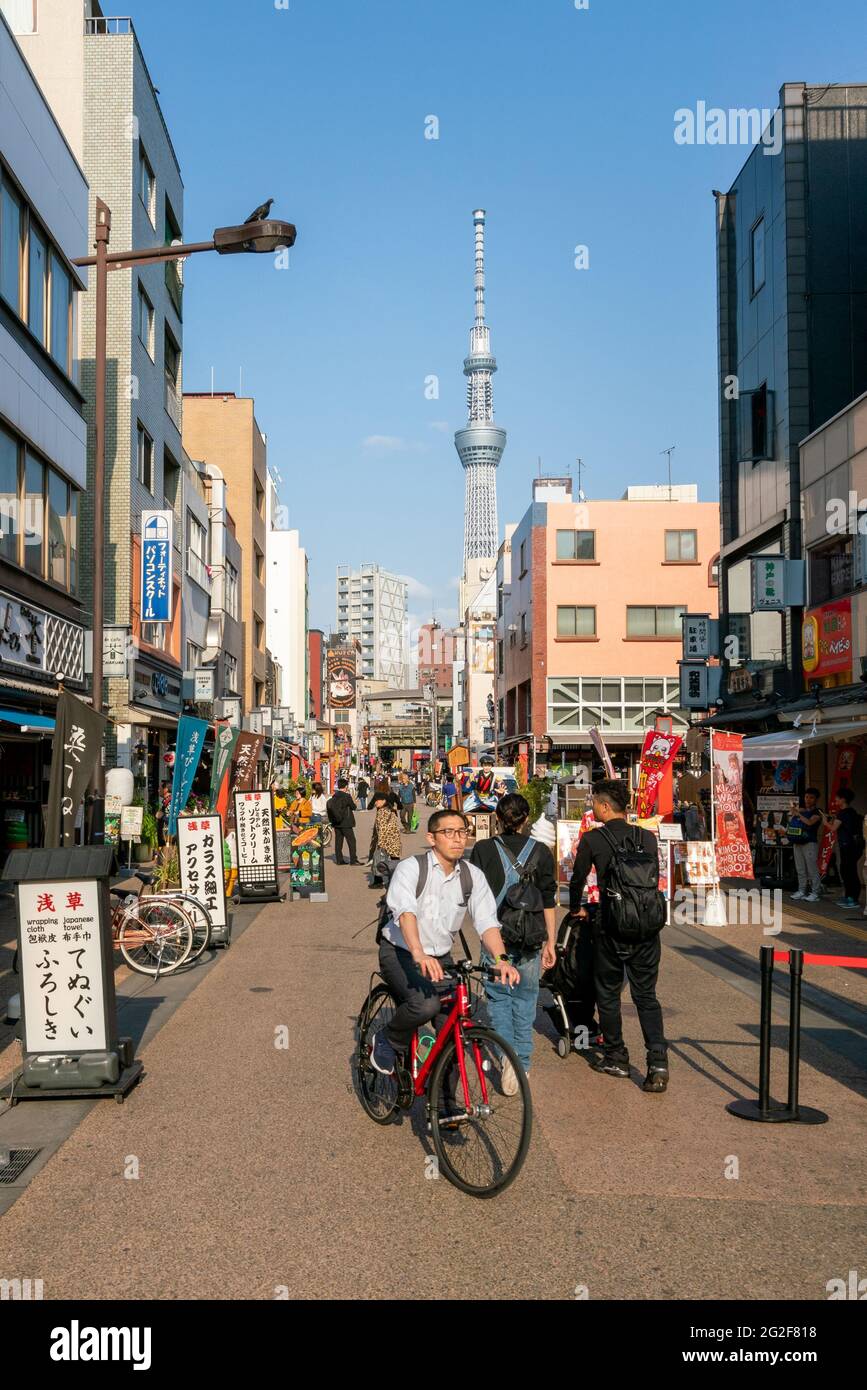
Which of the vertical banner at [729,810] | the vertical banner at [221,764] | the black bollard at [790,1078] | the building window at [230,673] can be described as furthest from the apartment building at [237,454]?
the black bollard at [790,1078]

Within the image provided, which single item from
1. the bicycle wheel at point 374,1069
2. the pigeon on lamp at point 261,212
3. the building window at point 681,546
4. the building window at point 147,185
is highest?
the building window at point 147,185

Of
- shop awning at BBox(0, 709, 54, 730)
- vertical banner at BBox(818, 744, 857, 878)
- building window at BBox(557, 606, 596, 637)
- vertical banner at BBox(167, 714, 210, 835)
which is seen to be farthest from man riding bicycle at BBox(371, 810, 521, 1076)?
building window at BBox(557, 606, 596, 637)

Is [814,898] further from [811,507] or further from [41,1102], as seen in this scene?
[41,1102]

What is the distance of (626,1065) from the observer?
8031mm

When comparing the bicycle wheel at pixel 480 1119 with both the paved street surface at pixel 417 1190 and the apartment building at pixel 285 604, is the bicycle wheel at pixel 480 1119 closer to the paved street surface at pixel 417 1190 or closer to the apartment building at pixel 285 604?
the paved street surface at pixel 417 1190

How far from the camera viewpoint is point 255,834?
1900 cm

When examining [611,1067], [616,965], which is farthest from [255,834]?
[616,965]

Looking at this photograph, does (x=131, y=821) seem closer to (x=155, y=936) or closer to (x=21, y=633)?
(x=21, y=633)

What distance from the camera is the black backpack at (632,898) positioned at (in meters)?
7.60

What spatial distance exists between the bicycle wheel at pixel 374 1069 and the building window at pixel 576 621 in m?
50.4

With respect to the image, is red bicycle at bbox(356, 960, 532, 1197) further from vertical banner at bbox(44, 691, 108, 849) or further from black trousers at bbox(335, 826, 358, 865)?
black trousers at bbox(335, 826, 358, 865)

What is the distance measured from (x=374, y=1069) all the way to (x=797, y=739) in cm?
1417
